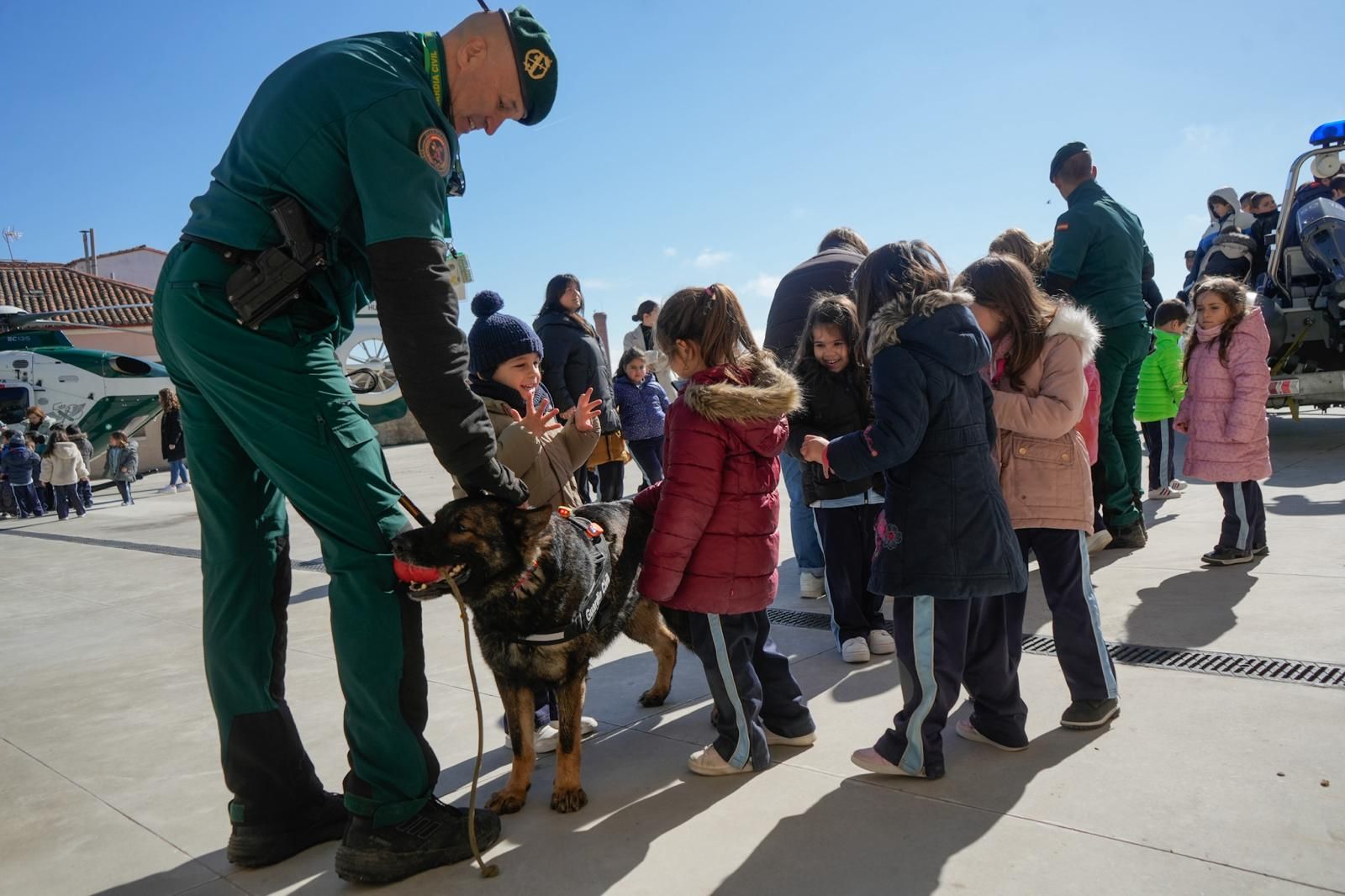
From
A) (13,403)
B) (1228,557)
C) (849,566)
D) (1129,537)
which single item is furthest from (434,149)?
(13,403)

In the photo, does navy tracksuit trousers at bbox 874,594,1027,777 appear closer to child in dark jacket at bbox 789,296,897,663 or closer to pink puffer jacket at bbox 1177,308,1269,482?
child in dark jacket at bbox 789,296,897,663

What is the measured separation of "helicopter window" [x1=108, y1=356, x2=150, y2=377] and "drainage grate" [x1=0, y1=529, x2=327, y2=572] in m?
10.1

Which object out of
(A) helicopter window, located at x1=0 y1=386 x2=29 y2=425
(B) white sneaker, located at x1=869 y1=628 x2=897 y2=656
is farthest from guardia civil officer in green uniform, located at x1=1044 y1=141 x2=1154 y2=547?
(A) helicopter window, located at x1=0 y1=386 x2=29 y2=425

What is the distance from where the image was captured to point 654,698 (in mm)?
3811

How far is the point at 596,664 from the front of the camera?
4.52 meters

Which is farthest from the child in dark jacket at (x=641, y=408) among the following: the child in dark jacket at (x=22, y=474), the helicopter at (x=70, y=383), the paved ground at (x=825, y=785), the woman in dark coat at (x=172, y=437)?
the helicopter at (x=70, y=383)

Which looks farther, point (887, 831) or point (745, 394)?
point (745, 394)

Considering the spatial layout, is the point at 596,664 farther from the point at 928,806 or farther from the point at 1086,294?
the point at 1086,294

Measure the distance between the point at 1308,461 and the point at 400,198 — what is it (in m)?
8.96

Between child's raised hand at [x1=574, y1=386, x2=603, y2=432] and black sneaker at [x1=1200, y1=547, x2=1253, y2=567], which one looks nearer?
child's raised hand at [x1=574, y1=386, x2=603, y2=432]

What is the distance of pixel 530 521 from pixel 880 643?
6.76 feet

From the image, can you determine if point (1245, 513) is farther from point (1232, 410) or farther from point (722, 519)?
point (722, 519)

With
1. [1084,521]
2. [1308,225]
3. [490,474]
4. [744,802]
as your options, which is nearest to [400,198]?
[490,474]

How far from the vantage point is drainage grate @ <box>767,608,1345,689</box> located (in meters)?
3.35
